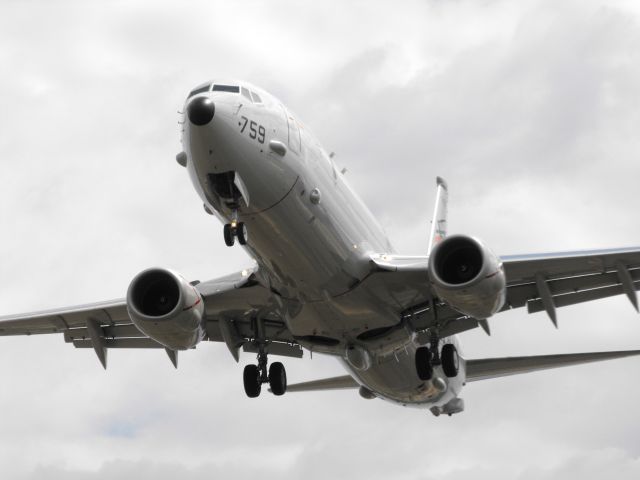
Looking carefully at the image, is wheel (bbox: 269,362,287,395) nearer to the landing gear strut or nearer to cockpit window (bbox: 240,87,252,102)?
the landing gear strut

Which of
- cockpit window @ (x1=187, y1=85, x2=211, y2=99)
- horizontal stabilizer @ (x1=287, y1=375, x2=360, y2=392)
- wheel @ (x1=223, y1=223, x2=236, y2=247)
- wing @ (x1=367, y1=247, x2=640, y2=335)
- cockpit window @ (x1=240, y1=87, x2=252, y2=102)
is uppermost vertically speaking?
cockpit window @ (x1=187, y1=85, x2=211, y2=99)

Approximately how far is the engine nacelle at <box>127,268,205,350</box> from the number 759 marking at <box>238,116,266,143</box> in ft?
16.3

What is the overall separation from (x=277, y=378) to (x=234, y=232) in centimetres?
754

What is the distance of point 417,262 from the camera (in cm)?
2630

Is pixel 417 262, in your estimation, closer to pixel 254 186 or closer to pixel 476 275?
pixel 476 275

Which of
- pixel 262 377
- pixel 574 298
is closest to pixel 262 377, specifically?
pixel 262 377

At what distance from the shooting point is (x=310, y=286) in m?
25.0

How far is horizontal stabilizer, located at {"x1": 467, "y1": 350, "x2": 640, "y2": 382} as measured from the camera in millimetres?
28727

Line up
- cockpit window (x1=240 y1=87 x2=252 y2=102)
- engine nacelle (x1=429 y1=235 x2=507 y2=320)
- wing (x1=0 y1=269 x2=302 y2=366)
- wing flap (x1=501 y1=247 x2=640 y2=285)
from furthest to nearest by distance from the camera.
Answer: wing (x1=0 y1=269 x2=302 y2=366), wing flap (x1=501 y1=247 x2=640 y2=285), engine nacelle (x1=429 y1=235 x2=507 y2=320), cockpit window (x1=240 y1=87 x2=252 y2=102)

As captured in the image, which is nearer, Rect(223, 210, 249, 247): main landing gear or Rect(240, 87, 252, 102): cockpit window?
Rect(240, 87, 252, 102): cockpit window

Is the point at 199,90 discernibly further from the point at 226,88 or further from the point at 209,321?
the point at 209,321

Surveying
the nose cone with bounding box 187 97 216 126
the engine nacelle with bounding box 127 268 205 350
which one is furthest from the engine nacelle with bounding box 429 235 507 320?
Result: the nose cone with bounding box 187 97 216 126

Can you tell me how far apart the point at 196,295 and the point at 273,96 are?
533 cm

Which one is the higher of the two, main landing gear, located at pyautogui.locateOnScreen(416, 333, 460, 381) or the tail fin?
the tail fin
